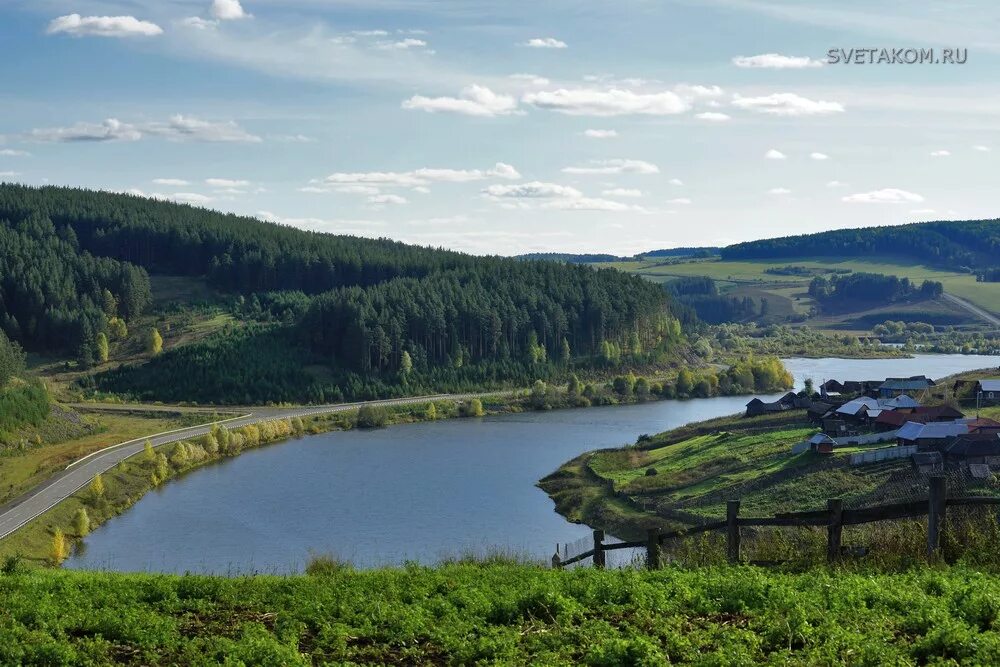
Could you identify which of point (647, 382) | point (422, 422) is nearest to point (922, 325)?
point (647, 382)

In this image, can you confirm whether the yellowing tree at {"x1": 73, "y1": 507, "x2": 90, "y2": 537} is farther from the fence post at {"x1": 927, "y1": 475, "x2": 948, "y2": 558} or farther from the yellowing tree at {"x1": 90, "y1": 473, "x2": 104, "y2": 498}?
the fence post at {"x1": 927, "y1": 475, "x2": 948, "y2": 558}

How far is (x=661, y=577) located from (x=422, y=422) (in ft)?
285

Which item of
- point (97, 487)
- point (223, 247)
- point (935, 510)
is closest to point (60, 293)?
point (223, 247)

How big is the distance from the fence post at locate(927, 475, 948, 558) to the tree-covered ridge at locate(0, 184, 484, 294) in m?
132

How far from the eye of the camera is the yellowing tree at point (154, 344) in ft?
398

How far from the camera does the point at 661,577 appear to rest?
46.5 feet

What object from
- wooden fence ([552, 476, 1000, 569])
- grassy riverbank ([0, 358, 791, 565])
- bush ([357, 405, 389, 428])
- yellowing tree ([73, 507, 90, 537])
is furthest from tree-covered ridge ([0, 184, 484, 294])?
wooden fence ([552, 476, 1000, 569])

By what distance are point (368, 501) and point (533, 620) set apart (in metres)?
48.6

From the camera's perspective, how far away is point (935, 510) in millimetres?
13523

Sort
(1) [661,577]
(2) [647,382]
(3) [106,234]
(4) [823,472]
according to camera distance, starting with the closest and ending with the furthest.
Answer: (1) [661,577] < (4) [823,472] < (2) [647,382] < (3) [106,234]

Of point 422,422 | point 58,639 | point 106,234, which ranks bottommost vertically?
point 422,422

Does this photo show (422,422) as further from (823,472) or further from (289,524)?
(823,472)

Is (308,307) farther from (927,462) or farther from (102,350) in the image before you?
(927,462)

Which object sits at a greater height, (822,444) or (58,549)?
(822,444)
